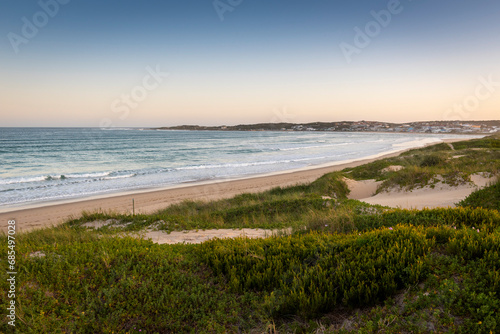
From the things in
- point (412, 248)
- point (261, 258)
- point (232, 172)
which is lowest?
point (232, 172)

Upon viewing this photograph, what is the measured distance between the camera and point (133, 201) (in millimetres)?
12461

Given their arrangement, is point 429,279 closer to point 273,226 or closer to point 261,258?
point 261,258

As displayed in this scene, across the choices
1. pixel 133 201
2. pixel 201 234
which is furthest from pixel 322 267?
pixel 133 201

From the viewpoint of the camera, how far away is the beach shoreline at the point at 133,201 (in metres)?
15.2

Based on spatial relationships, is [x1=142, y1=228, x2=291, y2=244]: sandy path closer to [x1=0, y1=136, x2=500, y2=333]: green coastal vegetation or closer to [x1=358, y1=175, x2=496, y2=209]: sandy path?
[x1=0, y1=136, x2=500, y2=333]: green coastal vegetation

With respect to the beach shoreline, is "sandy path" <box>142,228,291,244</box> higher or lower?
higher

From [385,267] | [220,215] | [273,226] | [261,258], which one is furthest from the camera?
[220,215]

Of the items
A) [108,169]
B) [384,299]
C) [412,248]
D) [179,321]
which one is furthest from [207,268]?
[108,169]

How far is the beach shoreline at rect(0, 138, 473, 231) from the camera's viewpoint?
15178 millimetres

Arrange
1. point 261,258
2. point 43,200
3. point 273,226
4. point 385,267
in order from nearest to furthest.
Answer: point 385,267 → point 261,258 → point 273,226 → point 43,200

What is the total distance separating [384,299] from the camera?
12.0ft

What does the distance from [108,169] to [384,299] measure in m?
34.9

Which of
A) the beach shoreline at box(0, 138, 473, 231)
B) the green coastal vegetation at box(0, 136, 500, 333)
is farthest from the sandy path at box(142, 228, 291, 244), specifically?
the beach shoreline at box(0, 138, 473, 231)

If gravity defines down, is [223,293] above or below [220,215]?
above
